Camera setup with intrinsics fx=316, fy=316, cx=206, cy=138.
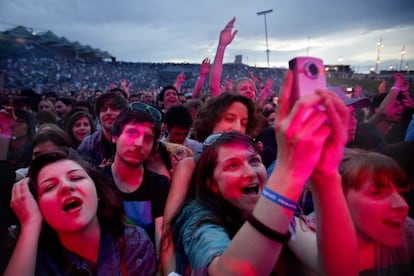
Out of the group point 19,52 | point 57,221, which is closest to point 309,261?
point 57,221

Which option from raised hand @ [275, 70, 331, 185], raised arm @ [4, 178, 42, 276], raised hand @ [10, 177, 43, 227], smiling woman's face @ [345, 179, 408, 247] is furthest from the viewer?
raised hand @ [10, 177, 43, 227]

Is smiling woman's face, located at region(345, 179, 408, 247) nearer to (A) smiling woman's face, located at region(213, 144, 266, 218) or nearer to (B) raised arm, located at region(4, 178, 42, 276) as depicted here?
(A) smiling woman's face, located at region(213, 144, 266, 218)

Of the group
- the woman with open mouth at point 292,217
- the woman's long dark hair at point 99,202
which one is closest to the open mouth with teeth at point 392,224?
the woman with open mouth at point 292,217

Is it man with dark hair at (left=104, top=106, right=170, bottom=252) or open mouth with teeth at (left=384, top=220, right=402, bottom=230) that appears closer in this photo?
open mouth with teeth at (left=384, top=220, right=402, bottom=230)

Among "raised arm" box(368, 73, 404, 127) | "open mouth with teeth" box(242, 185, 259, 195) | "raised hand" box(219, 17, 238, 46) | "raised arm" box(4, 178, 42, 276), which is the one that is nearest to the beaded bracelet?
"open mouth with teeth" box(242, 185, 259, 195)

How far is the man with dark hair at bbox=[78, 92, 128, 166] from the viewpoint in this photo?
3213mm

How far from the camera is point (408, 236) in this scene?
1.41 meters

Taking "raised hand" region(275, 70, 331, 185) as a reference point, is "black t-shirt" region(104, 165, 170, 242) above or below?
below

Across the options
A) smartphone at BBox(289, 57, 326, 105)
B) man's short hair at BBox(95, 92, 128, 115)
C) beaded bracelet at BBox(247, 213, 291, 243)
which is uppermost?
smartphone at BBox(289, 57, 326, 105)

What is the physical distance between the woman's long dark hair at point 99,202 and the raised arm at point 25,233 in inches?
2.9

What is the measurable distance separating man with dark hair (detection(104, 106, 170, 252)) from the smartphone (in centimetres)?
158

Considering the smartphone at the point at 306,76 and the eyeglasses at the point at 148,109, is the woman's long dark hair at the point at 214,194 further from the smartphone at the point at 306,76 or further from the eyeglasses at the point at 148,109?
the eyeglasses at the point at 148,109

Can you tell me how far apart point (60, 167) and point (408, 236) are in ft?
5.81

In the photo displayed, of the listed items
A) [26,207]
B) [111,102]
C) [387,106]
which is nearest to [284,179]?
[26,207]
